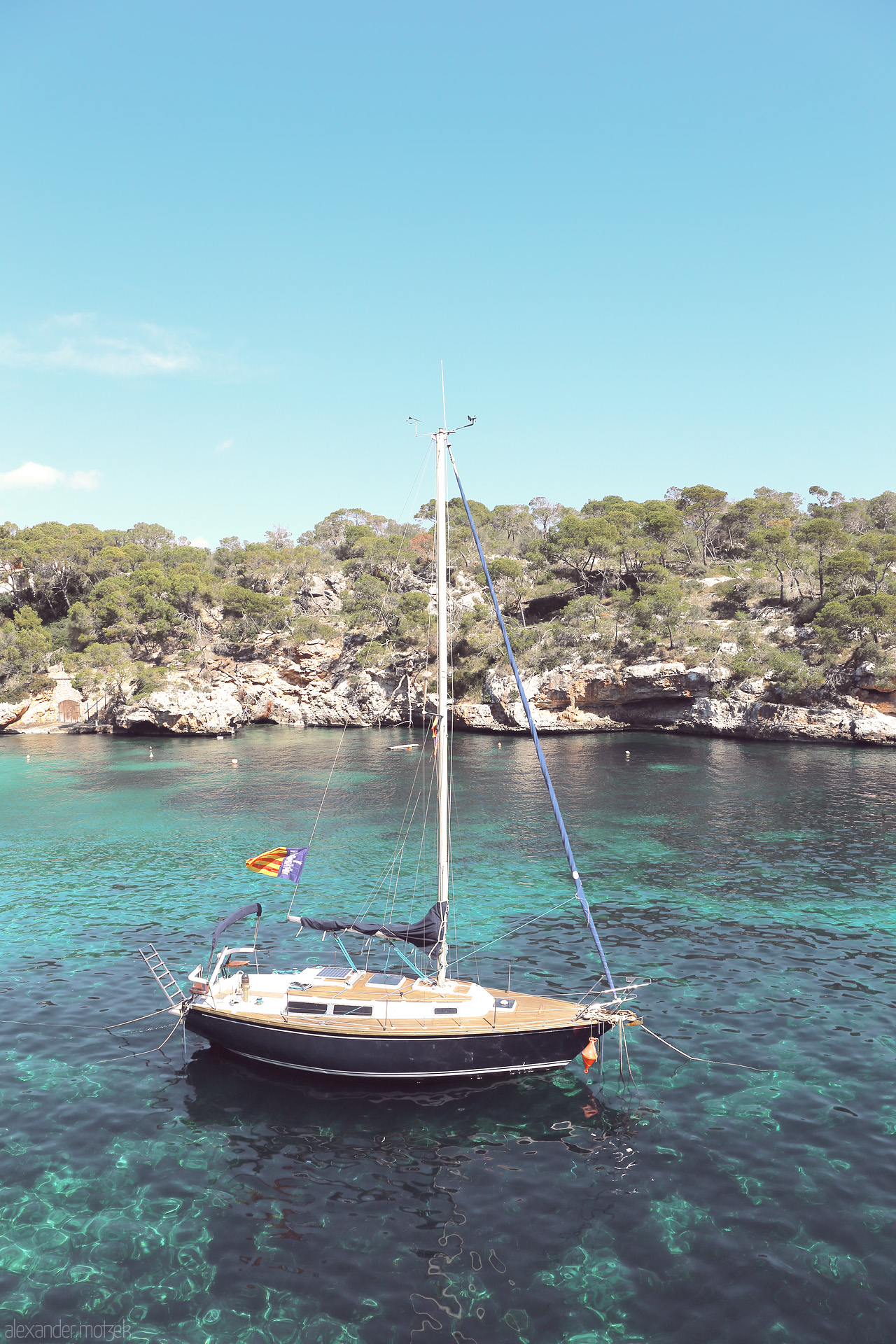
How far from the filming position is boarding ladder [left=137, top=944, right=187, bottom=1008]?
2122 centimetres

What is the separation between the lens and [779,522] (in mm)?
108500

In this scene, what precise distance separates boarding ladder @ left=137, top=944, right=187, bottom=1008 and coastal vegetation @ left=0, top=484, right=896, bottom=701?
53849 millimetres

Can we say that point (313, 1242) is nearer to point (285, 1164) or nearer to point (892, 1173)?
point (285, 1164)

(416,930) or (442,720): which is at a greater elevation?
(442,720)

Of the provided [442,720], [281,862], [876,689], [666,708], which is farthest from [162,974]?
[876,689]

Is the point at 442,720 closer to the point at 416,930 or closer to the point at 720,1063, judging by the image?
the point at 416,930

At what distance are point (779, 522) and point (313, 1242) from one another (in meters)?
114

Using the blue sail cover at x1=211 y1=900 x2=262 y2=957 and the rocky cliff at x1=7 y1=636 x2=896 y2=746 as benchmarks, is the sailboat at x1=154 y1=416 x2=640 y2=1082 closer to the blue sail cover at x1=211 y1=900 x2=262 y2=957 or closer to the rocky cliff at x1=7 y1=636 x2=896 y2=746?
the blue sail cover at x1=211 y1=900 x2=262 y2=957

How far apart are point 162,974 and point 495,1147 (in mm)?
12850

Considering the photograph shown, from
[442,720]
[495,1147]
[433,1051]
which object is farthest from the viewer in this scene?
[442,720]

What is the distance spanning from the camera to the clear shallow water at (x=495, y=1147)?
11.4m

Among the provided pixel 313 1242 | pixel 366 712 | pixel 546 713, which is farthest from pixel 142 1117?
pixel 366 712

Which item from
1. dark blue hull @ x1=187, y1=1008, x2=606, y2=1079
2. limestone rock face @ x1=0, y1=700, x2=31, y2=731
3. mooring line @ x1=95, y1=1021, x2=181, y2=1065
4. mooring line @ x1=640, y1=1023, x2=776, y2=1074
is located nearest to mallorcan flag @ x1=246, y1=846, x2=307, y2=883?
dark blue hull @ x1=187, y1=1008, x2=606, y2=1079

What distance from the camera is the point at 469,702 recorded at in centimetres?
8688
